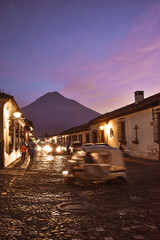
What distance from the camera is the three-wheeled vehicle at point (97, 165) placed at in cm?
956

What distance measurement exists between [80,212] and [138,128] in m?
18.0

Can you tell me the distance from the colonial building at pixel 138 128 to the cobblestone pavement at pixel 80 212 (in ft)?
36.3

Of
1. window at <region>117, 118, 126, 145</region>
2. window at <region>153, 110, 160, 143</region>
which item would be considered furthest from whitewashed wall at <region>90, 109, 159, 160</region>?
window at <region>117, 118, 126, 145</region>

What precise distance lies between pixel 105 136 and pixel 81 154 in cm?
2359

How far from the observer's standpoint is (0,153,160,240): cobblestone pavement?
466cm

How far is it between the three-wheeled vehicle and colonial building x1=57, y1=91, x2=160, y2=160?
33.1 ft

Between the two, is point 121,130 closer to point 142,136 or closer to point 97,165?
point 142,136

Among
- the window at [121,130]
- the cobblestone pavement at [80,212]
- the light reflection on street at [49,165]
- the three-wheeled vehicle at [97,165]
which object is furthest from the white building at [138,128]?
the cobblestone pavement at [80,212]

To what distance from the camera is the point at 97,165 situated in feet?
31.5

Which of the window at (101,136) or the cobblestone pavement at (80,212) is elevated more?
the window at (101,136)

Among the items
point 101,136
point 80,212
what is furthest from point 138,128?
point 80,212

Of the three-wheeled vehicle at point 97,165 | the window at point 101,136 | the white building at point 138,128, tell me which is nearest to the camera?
the three-wheeled vehicle at point 97,165

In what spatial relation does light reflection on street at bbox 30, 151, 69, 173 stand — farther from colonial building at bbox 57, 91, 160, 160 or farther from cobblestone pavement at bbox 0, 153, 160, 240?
colonial building at bbox 57, 91, 160, 160

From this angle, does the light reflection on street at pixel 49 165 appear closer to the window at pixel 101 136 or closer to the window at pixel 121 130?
the window at pixel 121 130
